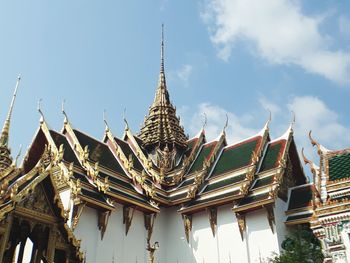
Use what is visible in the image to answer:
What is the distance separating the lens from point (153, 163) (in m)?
17.8

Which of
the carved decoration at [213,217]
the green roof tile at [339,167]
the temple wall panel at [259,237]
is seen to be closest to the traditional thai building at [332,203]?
the green roof tile at [339,167]

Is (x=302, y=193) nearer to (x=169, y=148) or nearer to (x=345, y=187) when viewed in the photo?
(x=345, y=187)

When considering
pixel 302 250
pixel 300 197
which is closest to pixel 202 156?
pixel 300 197

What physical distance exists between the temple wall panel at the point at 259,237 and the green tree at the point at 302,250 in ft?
1.84

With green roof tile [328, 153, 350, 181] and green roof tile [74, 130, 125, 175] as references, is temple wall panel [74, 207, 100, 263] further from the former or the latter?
green roof tile [328, 153, 350, 181]

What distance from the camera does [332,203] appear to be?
9234mm

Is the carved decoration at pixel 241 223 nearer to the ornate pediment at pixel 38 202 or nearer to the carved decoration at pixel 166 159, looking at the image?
the carved decoration at pixel 166 159

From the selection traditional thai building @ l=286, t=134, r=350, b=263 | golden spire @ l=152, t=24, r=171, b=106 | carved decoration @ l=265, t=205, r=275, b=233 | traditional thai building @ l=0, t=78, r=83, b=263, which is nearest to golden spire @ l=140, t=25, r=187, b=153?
golden spire @ l=152, t=24, r=171, b=106

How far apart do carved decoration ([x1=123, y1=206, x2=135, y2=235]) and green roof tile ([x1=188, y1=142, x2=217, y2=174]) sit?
12.9 ft

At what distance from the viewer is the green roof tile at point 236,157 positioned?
15.3 meters

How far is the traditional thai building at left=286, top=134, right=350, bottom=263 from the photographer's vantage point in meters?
8.82

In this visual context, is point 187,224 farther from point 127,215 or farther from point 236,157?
point 236,157

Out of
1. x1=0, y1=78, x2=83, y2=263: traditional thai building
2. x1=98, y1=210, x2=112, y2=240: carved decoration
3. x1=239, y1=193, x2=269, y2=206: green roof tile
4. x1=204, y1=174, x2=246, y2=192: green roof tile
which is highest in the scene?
x1=204, y1=174, x2=246, y2=192: green roof tile

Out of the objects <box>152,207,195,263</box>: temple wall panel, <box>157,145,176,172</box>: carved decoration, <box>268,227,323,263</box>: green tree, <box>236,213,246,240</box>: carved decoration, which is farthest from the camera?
<box>157,145,176,172</box>: carved decoration
